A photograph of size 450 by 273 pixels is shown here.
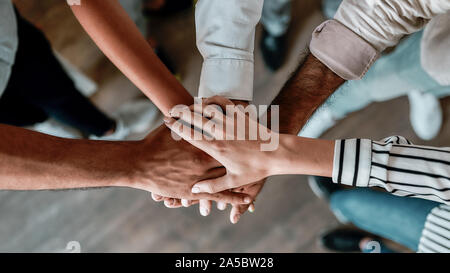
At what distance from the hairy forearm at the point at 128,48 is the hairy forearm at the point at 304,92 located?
284 millimetres

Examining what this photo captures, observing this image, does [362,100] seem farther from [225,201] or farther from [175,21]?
[175,21]

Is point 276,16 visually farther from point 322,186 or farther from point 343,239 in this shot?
point 343,239

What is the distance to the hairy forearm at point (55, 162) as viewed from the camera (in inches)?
32.9

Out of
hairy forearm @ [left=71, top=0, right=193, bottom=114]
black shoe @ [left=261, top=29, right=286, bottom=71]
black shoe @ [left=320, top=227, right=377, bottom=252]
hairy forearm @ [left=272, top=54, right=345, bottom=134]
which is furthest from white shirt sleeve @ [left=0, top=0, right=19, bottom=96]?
black shoe @ [left=320, top=227, right=377, bottom=252]

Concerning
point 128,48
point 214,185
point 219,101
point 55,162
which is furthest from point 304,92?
point 55,162

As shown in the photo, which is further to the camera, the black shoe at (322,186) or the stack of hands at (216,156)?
the black shoe at (322,186)

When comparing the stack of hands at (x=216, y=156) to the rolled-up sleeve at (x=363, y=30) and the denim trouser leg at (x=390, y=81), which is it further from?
the denim trouser leg at (x=390, y=81)

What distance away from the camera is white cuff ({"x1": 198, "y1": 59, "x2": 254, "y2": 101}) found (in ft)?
3.28

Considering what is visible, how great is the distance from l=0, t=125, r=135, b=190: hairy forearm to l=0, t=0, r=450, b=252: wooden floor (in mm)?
545

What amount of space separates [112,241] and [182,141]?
80 cm

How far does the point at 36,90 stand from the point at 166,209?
0.68 metres

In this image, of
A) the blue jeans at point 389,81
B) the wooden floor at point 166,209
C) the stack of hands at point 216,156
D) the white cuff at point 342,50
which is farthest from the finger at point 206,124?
the wooden floor at point 166,209

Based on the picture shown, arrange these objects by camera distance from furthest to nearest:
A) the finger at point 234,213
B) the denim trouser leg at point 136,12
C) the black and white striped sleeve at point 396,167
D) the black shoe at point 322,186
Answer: the black shoe at point 322,186 < the denim trouser leg at point 136,12 < the finger at point 234,213 < the black and white striped sleeve at point 396,167

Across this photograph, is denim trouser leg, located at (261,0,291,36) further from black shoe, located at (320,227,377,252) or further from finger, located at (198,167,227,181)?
black shoe, located at (320,227,377,252)
